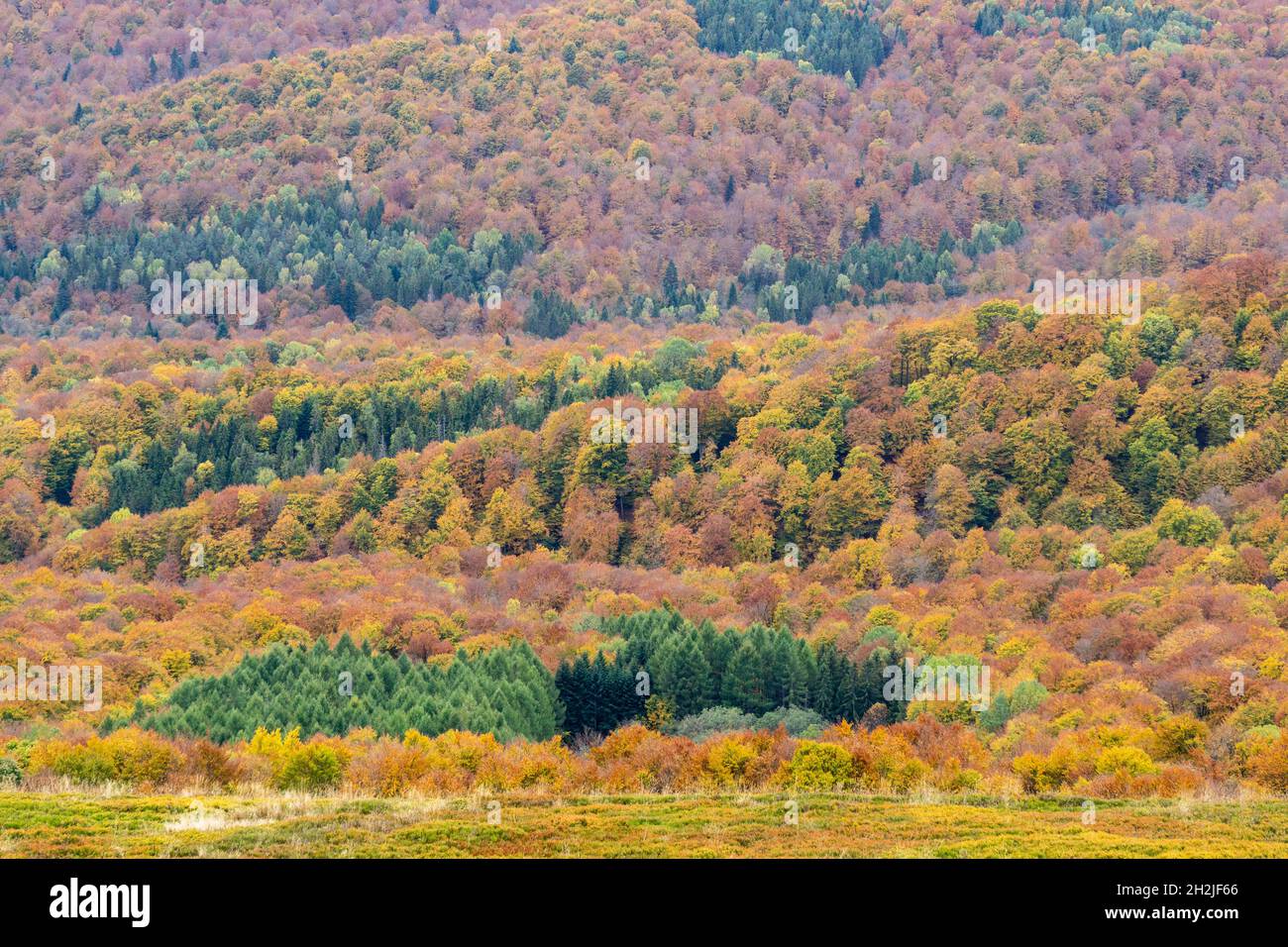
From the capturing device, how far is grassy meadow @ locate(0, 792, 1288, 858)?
45844mm

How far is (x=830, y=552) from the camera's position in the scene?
16225 centimetres

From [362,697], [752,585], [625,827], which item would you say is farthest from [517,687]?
[752,585]

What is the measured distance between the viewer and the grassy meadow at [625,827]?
45.8 m

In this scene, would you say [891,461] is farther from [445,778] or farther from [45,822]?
[45,822]

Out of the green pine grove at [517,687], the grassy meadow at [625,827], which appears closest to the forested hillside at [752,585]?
the green pine grove at [517,687]

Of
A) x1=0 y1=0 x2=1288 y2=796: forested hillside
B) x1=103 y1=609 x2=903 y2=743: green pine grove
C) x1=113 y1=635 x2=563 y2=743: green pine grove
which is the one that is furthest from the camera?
x1=103 y1=609 x2=903 y2=743: green pine grove

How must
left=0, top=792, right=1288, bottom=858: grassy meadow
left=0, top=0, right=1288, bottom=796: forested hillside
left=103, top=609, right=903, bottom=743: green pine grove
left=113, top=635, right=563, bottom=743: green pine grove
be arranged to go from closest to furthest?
1. left=0, top=792, right=1288, bottom=858: grassy meadow
2. left=0, top=0, right=1288, bottom=796: forested hillside
3. left=113, top=635, right=563, bottom=743: green pine grove
4. left=103, top=609, right=903, bottom=743: green pine grove

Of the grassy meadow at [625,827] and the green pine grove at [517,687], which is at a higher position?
the grassy meadow at [625,827]

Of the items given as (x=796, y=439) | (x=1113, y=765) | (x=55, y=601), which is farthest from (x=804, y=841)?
(x=796, y=439)

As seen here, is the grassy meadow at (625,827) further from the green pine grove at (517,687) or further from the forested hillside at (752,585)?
the green pine grove at (517,687)

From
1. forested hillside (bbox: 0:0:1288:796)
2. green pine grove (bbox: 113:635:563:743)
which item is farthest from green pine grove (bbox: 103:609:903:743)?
forested hillside (bbox: 0:0:1288:796)

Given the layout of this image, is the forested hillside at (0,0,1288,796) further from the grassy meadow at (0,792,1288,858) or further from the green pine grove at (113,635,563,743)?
the grassy meadow at (0,792,1288,858)

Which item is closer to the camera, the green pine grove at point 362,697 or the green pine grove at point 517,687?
the green pine grove at point 362,697

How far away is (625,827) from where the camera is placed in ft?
163
